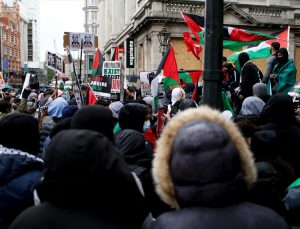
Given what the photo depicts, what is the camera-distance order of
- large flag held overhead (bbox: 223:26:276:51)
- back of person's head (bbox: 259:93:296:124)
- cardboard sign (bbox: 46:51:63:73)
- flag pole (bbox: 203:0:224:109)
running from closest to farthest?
1. flag pole (bbox: 203:0:224:109)
2. back of person's head (bbox: 259:93:296:124)
3. large flag held overhead (bbox: 223:26:276:51)
4. cardboard sign (bbox: 46:51:63:73)

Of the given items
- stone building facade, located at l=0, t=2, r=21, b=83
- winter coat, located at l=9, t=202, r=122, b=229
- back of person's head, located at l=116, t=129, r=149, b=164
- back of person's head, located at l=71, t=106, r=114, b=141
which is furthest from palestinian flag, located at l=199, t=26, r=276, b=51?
stone building facade, located at l=0, t=2, r=21, b=83

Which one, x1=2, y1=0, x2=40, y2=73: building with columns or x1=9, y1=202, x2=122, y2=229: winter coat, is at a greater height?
x1=2, y1=0, x2=40, y2=73: building with columns

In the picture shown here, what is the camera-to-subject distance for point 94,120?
2850 mm

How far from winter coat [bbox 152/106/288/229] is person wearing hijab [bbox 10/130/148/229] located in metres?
0.24

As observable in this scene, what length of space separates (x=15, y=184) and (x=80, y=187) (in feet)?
3.67

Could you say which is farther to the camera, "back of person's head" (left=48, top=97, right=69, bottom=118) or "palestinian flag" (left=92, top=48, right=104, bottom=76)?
"palestinian flag" (left=92, top=48, right=104, bottom=76)

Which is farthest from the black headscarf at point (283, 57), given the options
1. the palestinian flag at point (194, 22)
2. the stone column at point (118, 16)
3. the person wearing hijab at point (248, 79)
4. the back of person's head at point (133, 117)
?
the stone column at point (118, 16)

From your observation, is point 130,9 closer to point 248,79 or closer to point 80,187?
point 248,79

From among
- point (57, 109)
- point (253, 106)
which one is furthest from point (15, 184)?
point (57, 109)

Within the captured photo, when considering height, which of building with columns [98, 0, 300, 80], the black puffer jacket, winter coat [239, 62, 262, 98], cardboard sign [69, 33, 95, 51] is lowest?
the black puffer jacket

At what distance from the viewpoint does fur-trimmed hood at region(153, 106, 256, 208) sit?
6.31ft

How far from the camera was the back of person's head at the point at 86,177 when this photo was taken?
2.01 meters

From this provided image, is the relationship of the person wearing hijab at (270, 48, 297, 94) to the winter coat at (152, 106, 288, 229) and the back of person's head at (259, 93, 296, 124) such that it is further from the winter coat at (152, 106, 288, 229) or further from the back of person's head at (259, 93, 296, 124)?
the winter coat at (152, 106, 288, 229)

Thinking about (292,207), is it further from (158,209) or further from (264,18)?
(264,18)
